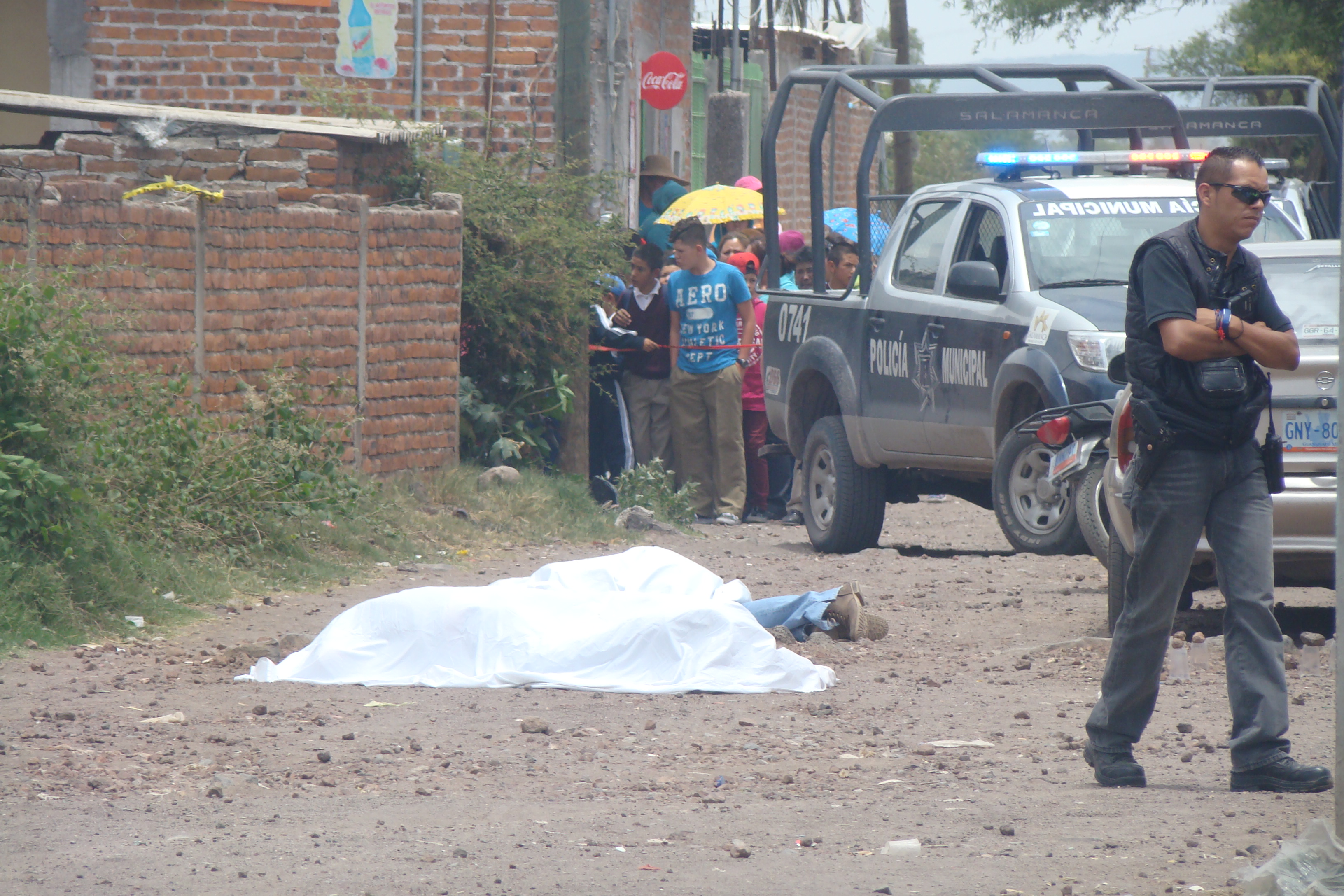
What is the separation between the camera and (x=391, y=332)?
10.7 m

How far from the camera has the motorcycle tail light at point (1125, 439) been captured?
532 cm

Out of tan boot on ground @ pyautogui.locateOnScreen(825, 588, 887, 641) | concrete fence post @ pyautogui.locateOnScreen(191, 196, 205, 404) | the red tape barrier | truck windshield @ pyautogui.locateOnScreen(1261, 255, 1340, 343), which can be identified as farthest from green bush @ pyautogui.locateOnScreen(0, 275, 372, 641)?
truck windshield @ pyautogui.locateOnScreen(1261, 255, 1340, 343)

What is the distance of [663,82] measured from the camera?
661 inches

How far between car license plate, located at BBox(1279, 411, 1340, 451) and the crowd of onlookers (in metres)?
5.45

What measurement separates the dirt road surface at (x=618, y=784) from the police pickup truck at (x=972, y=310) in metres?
1.80

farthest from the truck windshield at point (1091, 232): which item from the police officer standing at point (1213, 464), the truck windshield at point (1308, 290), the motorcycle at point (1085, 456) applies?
the police officer standing at point (1213, 464)

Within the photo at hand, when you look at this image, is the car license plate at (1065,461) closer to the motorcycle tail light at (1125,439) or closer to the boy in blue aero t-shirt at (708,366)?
the motorcycle tail light at (1125,439)

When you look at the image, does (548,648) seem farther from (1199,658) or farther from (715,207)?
(715,207)

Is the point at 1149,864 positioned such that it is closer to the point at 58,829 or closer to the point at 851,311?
the point at 58,829

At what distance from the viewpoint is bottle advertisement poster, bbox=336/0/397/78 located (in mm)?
14281

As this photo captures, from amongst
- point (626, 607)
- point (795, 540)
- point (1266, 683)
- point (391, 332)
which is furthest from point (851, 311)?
point (1266, 683)

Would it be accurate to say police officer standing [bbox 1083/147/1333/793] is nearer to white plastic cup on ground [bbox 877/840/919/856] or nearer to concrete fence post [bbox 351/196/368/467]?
white plastic cup on ground [bbox 877/840/919/856]

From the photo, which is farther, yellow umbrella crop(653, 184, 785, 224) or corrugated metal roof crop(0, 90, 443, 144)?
yellow umbrella crop(653, 184, 785, 224)

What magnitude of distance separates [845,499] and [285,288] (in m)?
3.63
